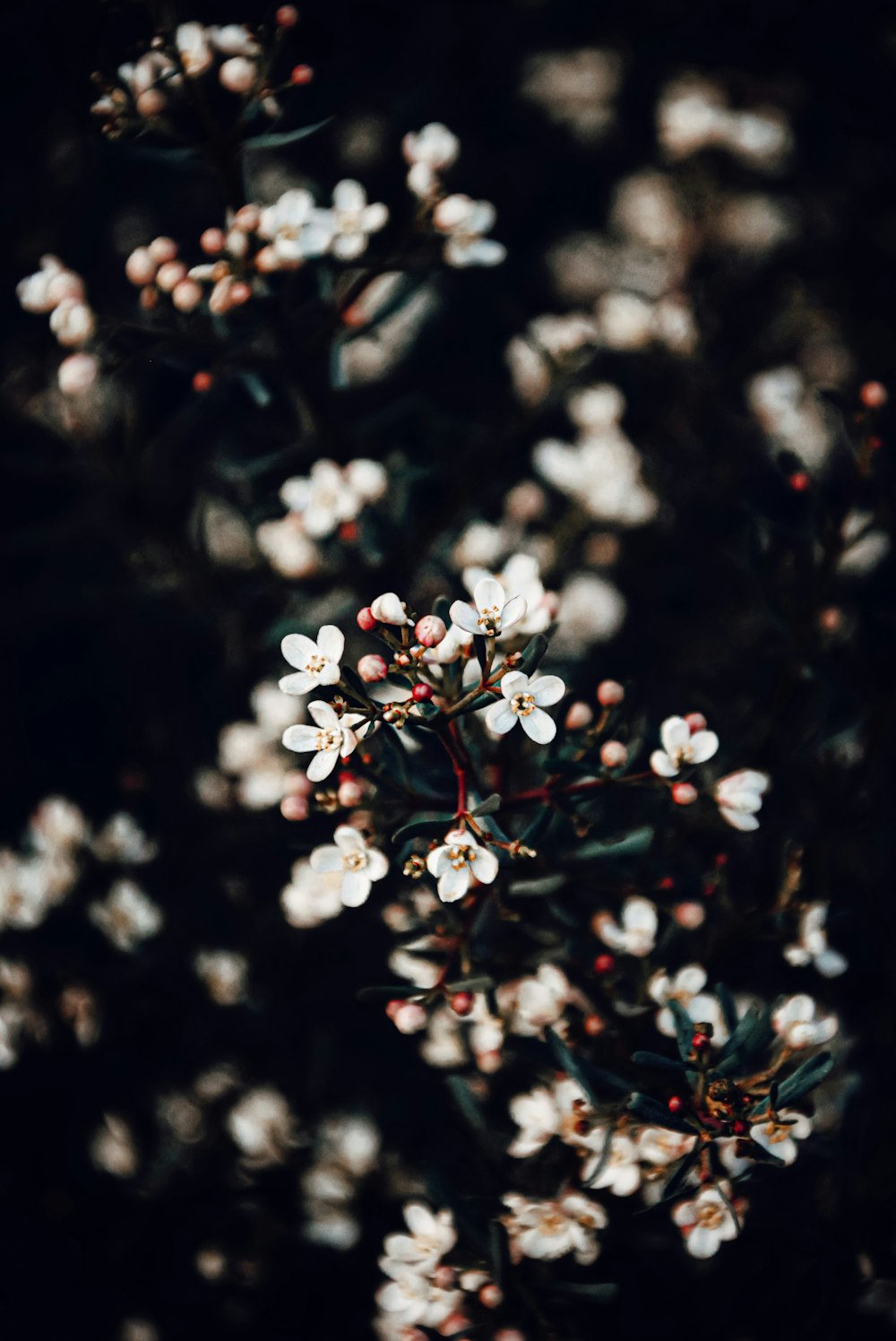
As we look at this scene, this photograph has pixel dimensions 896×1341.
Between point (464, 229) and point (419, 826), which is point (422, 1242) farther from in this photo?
point (464, 229)

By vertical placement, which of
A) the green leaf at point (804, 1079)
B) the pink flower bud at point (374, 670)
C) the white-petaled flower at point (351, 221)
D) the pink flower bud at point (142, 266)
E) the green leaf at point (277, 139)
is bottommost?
the green leaf at point (804, 1079)

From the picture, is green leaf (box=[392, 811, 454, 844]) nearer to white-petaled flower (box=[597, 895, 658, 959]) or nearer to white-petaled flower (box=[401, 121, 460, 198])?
white-petaled flower (box=[597, 895, 658, 959])

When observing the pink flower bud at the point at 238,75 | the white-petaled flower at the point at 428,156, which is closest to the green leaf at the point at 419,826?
the white-petaled flower at the point at 428,156

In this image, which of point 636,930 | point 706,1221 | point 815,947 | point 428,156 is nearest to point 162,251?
point 428,156

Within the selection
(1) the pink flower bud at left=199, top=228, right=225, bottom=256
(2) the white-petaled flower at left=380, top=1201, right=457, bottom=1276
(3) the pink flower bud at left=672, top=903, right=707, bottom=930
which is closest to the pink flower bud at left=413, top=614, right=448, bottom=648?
(3) the pink flower bud at left=672, top=903, right=707, bottom=930

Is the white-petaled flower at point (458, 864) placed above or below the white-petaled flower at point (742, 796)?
above

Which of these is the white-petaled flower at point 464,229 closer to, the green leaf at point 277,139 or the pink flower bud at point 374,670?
the green leaf at point 277,139

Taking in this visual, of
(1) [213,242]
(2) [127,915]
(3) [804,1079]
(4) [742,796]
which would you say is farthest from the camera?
(2) [127,915]
